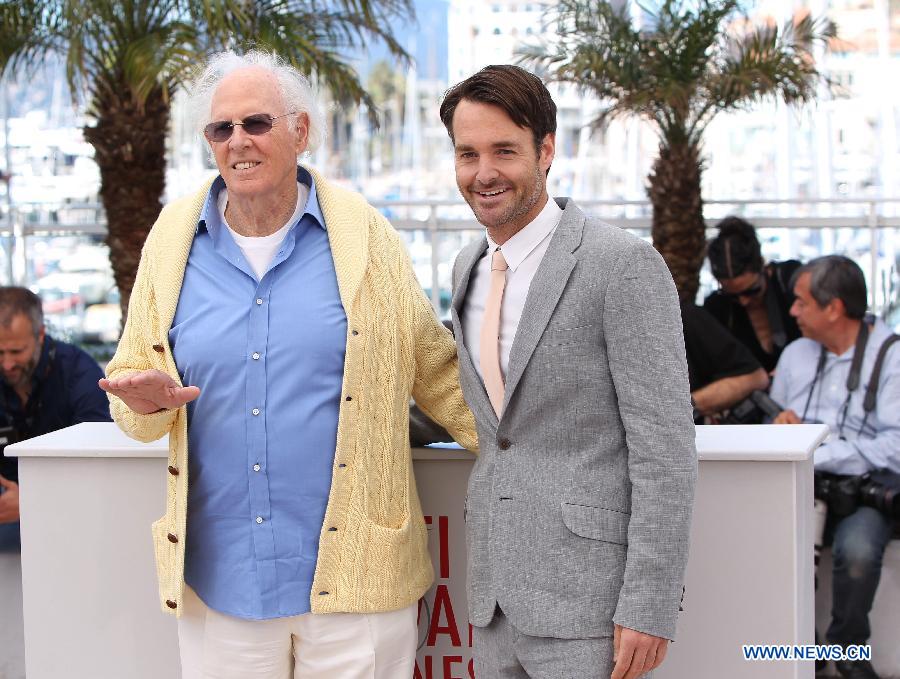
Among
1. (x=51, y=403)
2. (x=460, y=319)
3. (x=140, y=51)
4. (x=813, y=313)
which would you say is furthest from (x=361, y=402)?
(x=140, y=51)

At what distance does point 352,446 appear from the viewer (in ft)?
7.37

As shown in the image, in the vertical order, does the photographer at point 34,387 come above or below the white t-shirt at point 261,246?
below

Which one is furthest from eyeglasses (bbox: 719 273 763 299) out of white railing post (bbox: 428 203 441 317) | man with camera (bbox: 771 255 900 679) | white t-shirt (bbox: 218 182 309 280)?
white t-shirt (bbox: 218 182 309 280)

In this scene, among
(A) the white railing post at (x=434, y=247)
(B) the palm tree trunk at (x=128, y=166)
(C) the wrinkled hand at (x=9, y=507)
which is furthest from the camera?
(A) the white railing post at (x=434, y=247)

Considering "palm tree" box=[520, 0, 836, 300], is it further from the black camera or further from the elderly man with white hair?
the elderly man with white hair

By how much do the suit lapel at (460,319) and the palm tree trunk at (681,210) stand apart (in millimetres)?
7034

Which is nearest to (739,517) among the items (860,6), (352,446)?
(352,446)

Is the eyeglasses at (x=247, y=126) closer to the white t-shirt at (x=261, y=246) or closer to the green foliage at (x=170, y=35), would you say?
the white t-shirt at (x=261, y=246)

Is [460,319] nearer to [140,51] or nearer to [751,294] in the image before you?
[751,294]

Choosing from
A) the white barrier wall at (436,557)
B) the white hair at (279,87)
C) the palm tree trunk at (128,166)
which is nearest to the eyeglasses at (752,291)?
the white barrier wall at (436,557)

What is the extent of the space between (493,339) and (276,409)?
496 mm

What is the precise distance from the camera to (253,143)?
2.25 m

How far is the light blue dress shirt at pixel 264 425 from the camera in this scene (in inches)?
88.4

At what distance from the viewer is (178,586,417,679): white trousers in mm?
2279
